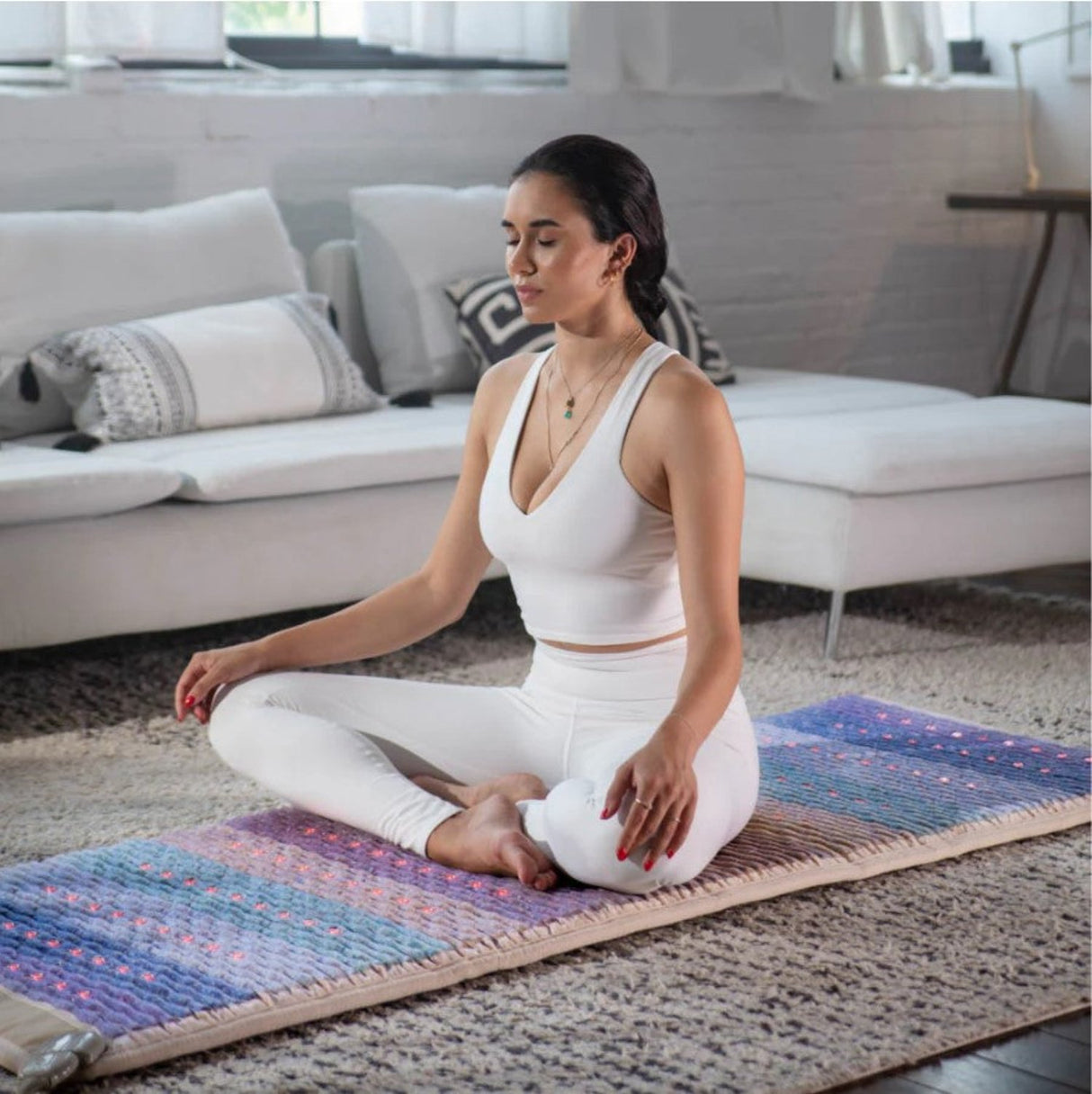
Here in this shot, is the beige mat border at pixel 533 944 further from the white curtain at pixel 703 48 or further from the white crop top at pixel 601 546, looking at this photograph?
the white curtain at pixel 703 48

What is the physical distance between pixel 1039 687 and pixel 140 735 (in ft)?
4.78

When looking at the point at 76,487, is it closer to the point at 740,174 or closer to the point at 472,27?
the point at 472,27

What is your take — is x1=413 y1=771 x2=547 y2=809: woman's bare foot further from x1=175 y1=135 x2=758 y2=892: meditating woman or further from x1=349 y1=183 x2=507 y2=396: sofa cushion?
x1=349 y1=183 x2=507 y2=396: sofa cushion

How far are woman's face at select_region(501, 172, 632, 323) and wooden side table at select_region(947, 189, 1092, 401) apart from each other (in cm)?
368

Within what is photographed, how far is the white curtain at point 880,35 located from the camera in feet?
18.1

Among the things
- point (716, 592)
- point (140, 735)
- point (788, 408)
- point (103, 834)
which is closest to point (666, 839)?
point (716, 592)

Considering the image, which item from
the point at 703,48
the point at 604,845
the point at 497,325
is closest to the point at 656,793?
the point at 604,845

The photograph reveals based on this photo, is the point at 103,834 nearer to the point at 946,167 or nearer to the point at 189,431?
the point at 189,431

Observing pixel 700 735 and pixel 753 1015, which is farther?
pixel 700 735

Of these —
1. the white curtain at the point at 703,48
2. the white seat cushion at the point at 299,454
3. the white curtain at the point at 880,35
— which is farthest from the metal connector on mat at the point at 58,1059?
the white curtain at the point at 880,35

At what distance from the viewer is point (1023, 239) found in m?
6.13

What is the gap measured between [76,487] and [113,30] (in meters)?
1.47

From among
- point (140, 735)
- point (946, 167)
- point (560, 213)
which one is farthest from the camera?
point (946, 167)

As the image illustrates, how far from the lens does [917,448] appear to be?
3592 mm
